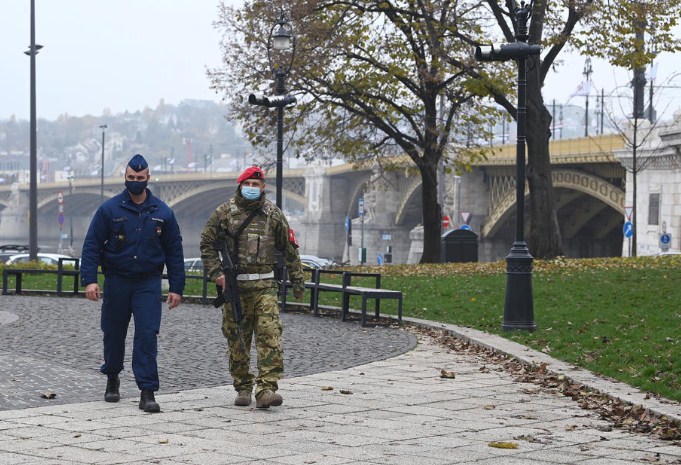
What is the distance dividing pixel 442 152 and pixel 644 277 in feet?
38.9

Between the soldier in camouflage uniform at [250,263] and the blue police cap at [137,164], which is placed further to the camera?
the soldier in camouflage uniform at [250,263]

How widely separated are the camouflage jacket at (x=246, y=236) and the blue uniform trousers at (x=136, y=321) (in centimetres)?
46

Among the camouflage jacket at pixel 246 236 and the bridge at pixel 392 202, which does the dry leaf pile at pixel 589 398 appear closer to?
the camouflage jacket at pixel 246 236

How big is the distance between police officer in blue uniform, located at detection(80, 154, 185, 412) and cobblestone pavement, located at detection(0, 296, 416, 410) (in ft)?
2.21

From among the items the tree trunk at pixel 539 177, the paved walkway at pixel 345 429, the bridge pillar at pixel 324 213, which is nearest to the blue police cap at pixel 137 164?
the paved walkway at pixel 345 429

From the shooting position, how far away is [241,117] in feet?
107

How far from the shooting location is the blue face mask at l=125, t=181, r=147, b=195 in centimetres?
859

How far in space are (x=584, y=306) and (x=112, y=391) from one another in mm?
9306

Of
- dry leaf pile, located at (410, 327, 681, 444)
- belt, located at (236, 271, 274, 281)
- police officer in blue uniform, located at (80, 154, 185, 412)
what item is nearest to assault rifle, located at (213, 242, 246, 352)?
belt, located at (236, 271, 274, 281)

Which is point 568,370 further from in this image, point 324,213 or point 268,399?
point 324,213

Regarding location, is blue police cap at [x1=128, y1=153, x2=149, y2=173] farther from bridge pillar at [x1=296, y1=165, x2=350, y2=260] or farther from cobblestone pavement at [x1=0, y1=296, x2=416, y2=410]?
bridge pillar at [x1=296, y1=165, x2=350, y2=260]

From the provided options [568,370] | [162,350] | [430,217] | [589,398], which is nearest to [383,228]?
[430,217]

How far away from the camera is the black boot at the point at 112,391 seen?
347 inches

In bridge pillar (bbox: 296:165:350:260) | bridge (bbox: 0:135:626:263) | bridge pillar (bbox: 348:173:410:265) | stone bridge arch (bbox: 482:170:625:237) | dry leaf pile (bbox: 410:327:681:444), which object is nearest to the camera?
dry leaf pile (bbox: 410:327:681:444)
